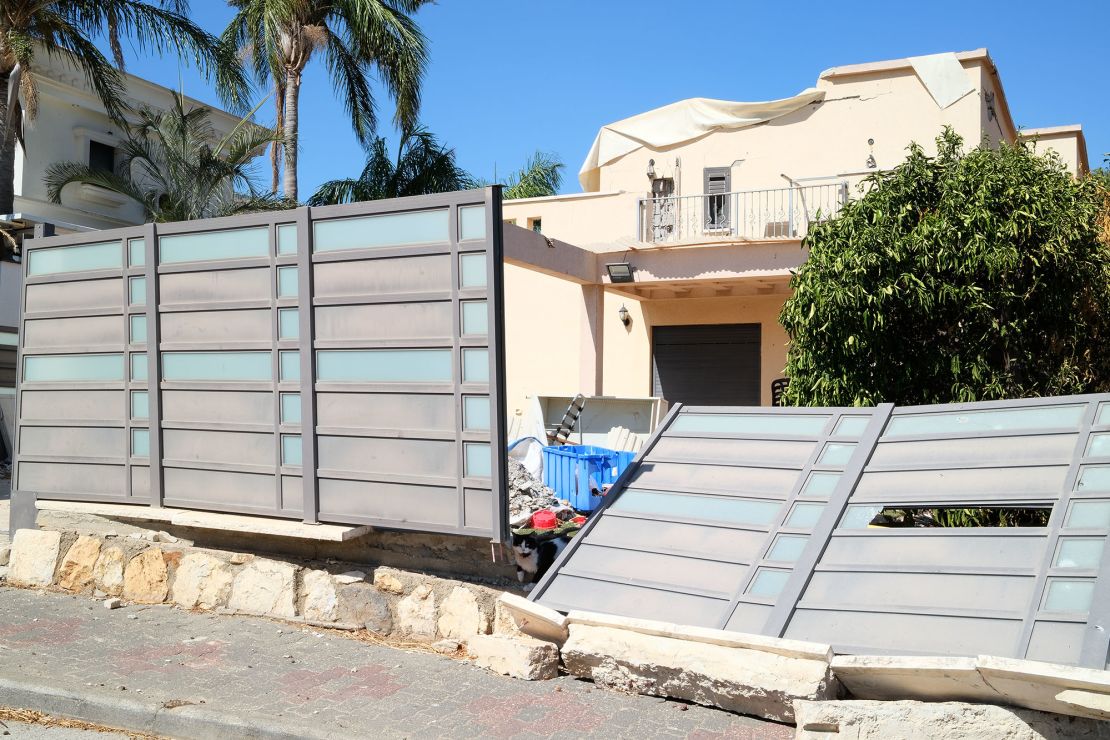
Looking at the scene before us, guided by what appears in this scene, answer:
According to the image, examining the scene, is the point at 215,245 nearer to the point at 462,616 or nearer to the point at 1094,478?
the point at 462,616

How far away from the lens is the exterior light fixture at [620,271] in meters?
14.7

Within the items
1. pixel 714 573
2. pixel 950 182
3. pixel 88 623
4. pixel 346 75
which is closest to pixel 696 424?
pixel 714 573

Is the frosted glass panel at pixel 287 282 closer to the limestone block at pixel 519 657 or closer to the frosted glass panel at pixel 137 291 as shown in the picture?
the frosted glass panel at pixel 137 291

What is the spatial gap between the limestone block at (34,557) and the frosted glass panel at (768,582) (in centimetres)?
569

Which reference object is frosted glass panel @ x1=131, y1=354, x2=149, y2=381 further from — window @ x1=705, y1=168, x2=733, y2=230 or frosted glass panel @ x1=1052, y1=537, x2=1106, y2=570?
window @ x1=705, y1=168, x2=733, y2=230

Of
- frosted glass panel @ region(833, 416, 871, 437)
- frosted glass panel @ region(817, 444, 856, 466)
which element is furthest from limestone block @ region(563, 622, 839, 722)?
frosted glass panel @ region(833, 416, 871, 437)

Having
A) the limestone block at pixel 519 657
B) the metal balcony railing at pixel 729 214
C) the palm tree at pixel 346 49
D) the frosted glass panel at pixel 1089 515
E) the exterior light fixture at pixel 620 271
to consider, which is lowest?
the limestone block at pixel 519 657

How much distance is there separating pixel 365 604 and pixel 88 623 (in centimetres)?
203

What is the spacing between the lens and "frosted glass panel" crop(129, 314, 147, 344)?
23.0 feet

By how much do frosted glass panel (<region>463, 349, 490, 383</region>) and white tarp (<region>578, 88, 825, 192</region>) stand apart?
41.9ft

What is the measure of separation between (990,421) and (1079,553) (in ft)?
3.71

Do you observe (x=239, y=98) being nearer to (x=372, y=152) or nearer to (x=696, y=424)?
(x=372, y=152)

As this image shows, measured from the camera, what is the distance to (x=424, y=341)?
230 inches

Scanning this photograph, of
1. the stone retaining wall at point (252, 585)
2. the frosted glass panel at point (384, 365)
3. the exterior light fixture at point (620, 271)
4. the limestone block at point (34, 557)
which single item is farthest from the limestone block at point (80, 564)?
the exterior light fixture at point (620, 271)
